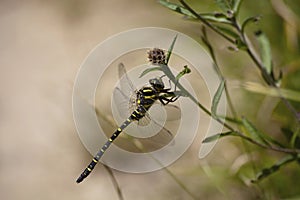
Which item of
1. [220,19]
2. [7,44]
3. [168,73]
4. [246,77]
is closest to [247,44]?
[220,19]

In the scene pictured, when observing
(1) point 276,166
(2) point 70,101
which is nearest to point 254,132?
(1) point 276,166

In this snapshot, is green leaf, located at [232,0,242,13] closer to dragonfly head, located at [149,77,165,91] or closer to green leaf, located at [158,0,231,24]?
green leaf, located at [158,0,231,24]

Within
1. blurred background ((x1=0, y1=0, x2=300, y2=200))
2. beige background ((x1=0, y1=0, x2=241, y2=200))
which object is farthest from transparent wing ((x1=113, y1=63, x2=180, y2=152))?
beige background ((x1=0, y1=0, x2=241, y2=200))

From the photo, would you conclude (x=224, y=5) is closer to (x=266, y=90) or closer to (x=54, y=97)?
(x=266, y=90)

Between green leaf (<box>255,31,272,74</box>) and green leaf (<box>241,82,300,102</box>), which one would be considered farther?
green leaf (<box>241,82,300,102</box>)

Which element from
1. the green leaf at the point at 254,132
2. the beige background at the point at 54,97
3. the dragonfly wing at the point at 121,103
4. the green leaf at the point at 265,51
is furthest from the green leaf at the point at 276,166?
the beige background at the point at 54,97

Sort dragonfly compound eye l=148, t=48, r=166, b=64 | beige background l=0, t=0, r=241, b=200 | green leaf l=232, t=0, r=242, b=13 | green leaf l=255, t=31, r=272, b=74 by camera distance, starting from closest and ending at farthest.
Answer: dragonfly compound eye l=148, t=48, r=166, b=64
green leaf l=232, t=0, r=242, b=13
green leaf l=255, t=31, r=272, b=74
beige background l=0, t=0, r=241, b=200

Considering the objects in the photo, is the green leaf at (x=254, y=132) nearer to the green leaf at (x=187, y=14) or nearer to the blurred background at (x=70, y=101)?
the green leaf at (x=187, y=14)

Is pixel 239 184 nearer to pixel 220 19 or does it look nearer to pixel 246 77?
pixel 246 77
